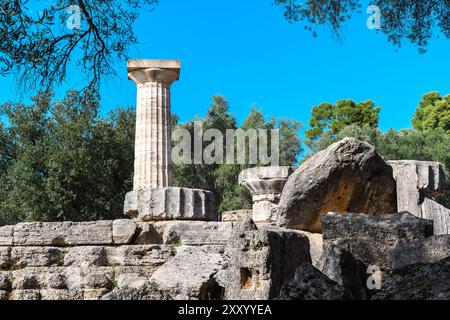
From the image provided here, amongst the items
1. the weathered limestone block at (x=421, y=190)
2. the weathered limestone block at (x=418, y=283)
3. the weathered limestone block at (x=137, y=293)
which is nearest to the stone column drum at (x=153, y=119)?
the weathered limestone block at (x=421, y=190)

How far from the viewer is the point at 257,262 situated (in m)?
5.30

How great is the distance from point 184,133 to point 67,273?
22.7 meters

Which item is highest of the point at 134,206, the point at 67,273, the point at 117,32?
the point at 117,32

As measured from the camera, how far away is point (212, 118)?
33500 mm

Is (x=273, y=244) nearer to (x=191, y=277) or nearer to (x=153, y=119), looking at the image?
(x=191, y=277)

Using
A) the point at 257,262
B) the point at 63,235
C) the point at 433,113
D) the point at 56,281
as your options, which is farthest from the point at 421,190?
the point at 433,113

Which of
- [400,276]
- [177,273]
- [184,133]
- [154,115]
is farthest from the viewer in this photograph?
[184,133]

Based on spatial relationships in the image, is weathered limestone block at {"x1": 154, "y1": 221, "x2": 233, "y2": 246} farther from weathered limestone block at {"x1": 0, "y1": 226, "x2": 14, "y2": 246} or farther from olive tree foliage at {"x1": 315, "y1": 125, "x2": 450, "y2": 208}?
olive tree foliage at {"x1": 315, "y1": 125, "x2": 450, "y2": 208}

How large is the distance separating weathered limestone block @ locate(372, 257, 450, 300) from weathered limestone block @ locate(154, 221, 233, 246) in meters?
Answer: 6.57

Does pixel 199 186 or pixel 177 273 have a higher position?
pixel 199 186

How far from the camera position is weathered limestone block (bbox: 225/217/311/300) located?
527cm

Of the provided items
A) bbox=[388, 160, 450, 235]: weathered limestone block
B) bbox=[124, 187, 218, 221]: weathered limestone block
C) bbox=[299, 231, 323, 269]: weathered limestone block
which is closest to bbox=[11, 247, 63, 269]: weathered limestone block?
bbox=[124, 187, 218, 221]: weathered limestone block
